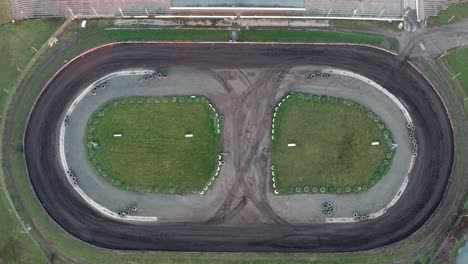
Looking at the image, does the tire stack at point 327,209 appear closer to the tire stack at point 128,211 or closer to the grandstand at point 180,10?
the tire stack at point 128,211

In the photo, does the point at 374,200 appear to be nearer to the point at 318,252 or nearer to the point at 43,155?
the point at 318,252

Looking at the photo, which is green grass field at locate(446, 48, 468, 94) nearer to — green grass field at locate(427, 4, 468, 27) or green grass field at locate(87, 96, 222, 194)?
green grass field at locate(427, 4, 468, 27)

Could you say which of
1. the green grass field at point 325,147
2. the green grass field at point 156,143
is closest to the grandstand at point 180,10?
the green grass field at point 156,143

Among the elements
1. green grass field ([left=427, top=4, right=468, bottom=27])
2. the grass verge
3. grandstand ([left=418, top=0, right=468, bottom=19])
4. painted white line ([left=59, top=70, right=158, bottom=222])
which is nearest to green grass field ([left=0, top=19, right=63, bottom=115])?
the grass verge

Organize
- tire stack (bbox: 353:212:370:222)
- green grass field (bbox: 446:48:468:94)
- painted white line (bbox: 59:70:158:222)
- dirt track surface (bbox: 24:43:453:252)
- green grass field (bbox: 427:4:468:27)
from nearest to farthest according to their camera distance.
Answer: dirt track surface (bbox: 24:43:453:252) → tire stack (bbox: 353:212:370:222) → painted white line (bbox: 59:70:158:222) → green grass field (bbox: 446:48:468:94) → green grass field (bbox: 427:4:468:27)

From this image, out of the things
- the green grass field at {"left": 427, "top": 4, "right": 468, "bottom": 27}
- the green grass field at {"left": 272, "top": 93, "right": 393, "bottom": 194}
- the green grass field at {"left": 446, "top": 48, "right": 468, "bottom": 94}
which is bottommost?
the green grass field at {"left": 272, "top": 93, "right": 393, "bottom": 194}

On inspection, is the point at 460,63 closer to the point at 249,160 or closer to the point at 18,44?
the point at 249,160

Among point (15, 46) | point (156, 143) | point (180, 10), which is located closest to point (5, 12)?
point (15, 46)
